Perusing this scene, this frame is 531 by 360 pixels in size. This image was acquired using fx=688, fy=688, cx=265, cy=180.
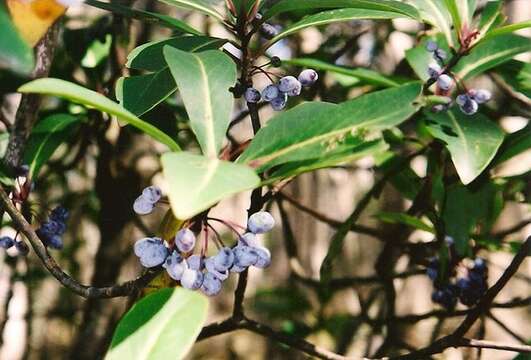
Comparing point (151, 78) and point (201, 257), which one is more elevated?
point (151, 78)

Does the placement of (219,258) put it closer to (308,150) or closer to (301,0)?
(308,150)

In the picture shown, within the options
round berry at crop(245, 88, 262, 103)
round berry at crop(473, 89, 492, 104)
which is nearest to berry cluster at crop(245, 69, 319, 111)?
round berry at crop(245, 88, 262, 103)

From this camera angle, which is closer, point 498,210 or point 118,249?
point 498,210

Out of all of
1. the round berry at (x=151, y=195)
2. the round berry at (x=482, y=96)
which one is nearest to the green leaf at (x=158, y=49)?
the round berry at (x=151, y=195)

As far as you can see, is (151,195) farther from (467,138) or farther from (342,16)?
(467,138)

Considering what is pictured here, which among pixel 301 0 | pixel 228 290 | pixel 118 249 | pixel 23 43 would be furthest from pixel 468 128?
pixel 228 290

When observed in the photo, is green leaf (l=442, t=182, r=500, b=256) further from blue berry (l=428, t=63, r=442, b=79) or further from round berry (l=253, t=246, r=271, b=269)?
round berry (l=253, t=246, r=271, b=269)

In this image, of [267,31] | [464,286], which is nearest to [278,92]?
[267,31]
